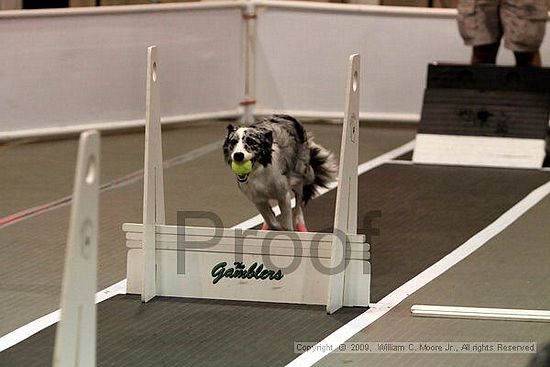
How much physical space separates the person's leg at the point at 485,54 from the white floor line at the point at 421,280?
147 centimetres

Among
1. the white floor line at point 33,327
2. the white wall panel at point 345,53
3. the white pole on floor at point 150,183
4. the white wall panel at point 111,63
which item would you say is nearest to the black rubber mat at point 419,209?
the white pole on floor at point 150,183

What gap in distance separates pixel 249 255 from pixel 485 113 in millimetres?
3821

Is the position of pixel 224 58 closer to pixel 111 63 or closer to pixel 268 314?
pixel 111 63

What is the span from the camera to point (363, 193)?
7461mm

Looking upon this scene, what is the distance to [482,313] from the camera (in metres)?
5.04

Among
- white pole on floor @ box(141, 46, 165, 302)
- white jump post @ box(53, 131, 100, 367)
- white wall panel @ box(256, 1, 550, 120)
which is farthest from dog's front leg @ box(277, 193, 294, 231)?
white wall panel @ box(256, 1, 550, 120)

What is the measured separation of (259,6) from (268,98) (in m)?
0.72

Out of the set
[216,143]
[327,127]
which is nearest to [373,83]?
[327,127]

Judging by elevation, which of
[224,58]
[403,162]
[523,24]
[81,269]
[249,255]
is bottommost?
[403,162]

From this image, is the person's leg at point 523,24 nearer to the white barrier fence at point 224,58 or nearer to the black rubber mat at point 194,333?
the white barrier fence at point 224,58

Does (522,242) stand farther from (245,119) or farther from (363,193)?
(245,119)

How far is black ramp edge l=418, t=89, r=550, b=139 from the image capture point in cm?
847

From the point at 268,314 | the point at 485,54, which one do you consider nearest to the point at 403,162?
the point at 485,54

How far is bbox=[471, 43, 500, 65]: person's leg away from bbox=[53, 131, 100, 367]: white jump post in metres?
5.84
